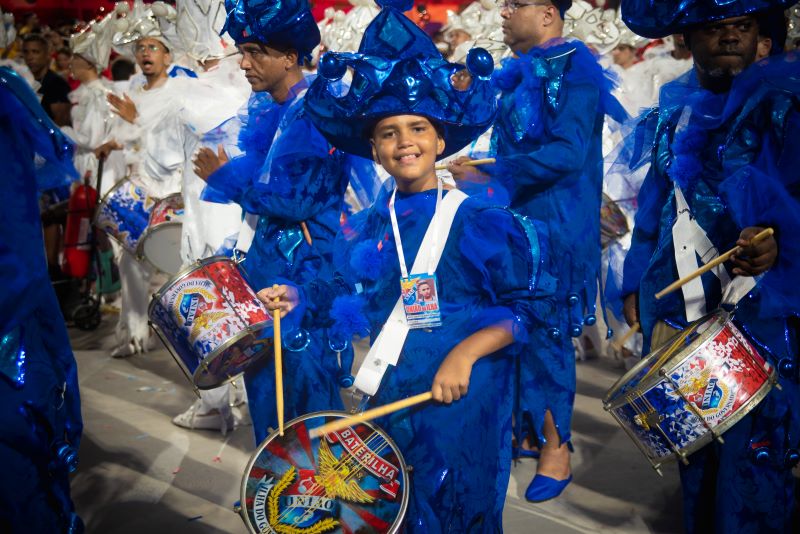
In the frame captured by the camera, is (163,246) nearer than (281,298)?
No

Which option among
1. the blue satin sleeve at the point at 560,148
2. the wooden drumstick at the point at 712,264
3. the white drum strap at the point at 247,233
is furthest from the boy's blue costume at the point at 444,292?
the blue satin sleeve at the point at 560,148

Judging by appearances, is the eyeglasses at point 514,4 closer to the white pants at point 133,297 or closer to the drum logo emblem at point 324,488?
the drum logo emblem at point 324,488

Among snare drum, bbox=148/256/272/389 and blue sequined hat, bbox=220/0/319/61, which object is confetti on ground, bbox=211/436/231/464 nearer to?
snare drum, bbox=148/256/272/389

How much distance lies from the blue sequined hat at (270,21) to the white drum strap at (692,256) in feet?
5.21

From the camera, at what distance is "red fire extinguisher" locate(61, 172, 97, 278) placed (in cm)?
783

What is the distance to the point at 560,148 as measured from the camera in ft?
12.9

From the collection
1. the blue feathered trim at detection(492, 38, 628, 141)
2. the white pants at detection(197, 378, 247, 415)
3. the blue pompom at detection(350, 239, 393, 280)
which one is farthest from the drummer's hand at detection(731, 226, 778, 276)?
the white pants at detection(197, 378, 247, 415)

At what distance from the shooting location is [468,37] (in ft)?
32.7

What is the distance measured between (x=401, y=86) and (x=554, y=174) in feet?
5.16

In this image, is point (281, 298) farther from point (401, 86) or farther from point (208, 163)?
point (208, 163)

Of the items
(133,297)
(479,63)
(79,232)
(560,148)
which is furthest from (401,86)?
(79,232)

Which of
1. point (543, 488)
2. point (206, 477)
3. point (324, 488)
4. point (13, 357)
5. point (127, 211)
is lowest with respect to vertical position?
point (206, 477)

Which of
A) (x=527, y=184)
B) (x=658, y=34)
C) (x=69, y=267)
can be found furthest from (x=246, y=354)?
(x=69, y=267)

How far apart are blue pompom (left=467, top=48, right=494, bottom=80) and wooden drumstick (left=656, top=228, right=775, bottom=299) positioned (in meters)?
0.84
